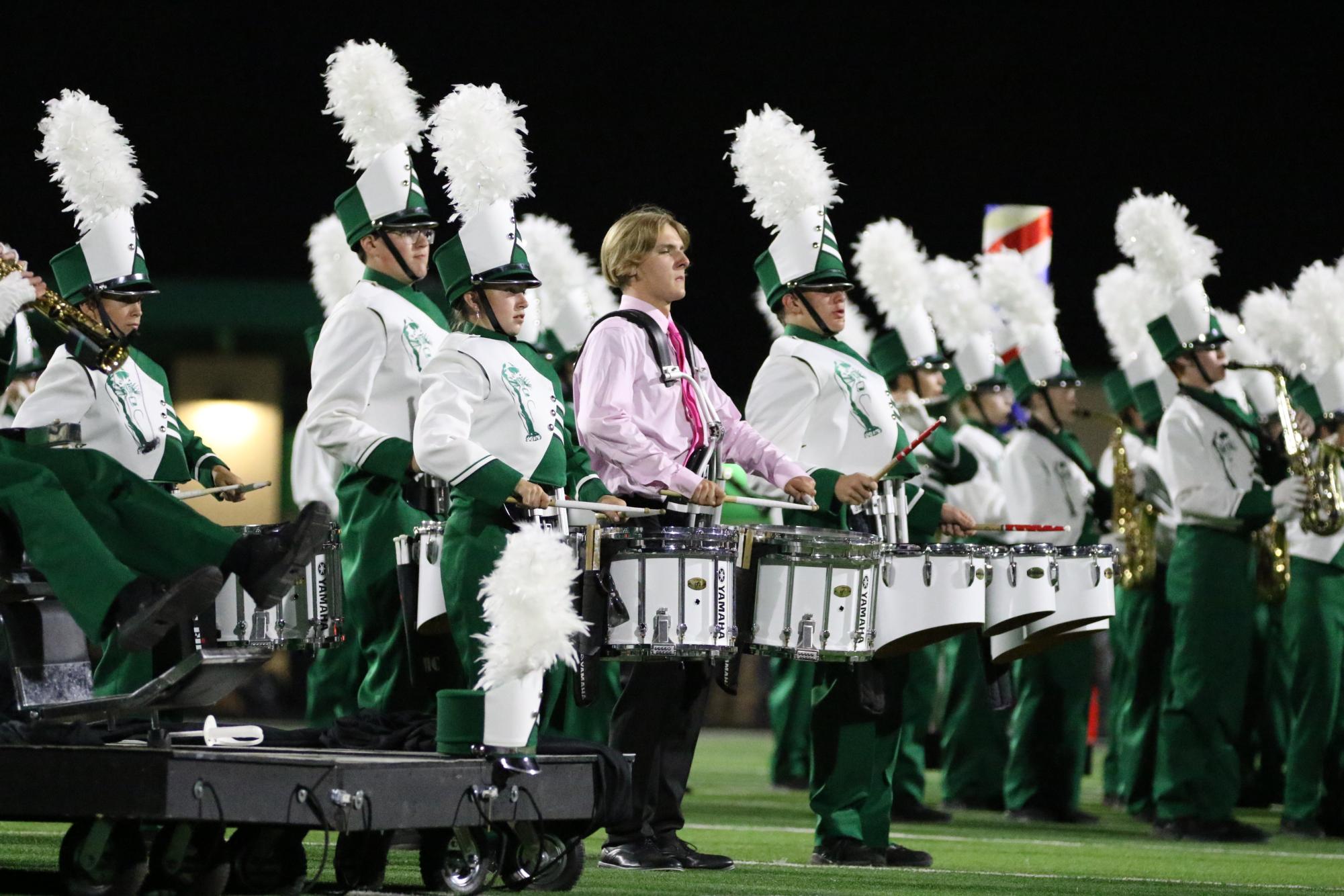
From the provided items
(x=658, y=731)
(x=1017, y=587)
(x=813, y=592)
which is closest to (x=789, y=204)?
(x=1017, y=587)

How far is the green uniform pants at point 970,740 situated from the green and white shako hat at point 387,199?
15.5 ft

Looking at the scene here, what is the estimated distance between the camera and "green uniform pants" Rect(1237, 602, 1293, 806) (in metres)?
11.6

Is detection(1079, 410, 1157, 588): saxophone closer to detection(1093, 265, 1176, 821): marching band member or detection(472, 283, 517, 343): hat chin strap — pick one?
detection(1093, 265, 1176, 821): marching band member

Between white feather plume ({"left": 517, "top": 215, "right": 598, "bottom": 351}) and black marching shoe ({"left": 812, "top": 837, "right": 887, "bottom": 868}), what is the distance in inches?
155

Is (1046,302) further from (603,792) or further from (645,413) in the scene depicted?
(603,792)

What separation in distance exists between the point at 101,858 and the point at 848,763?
2784 millimetres

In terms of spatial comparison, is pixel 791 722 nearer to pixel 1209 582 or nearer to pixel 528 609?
pixel 1209 582

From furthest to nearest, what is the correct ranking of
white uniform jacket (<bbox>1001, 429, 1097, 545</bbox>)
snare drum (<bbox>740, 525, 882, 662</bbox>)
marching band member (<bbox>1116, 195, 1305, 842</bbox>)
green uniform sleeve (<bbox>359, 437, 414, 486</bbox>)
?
1. white uniform jacket (<bbox>1001, 429, 1097, 545</bbox>)
2. marching band member (<bbox>1116, 195, 1305, 842</bbox>)
3. green uniform sleeve (<bbox>359, 437, 414, 486</bbox>)
4. snare drum (<bbox>740, 525, 882, 662</bbox>)

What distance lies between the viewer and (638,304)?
7.39 meters

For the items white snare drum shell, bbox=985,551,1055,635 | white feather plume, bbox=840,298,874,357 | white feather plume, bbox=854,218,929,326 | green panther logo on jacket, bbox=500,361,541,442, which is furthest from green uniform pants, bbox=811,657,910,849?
white feather plume, bbox=840,298,874,357

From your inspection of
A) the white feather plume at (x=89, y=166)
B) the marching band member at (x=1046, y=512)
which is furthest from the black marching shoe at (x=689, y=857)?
the marching band member at (x=1046, y=512)

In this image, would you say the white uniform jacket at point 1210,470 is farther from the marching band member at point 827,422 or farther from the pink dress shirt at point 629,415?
the pink dress shirt at point 629,415

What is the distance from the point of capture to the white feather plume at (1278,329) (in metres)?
10.8

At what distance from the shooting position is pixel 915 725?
423 inches
